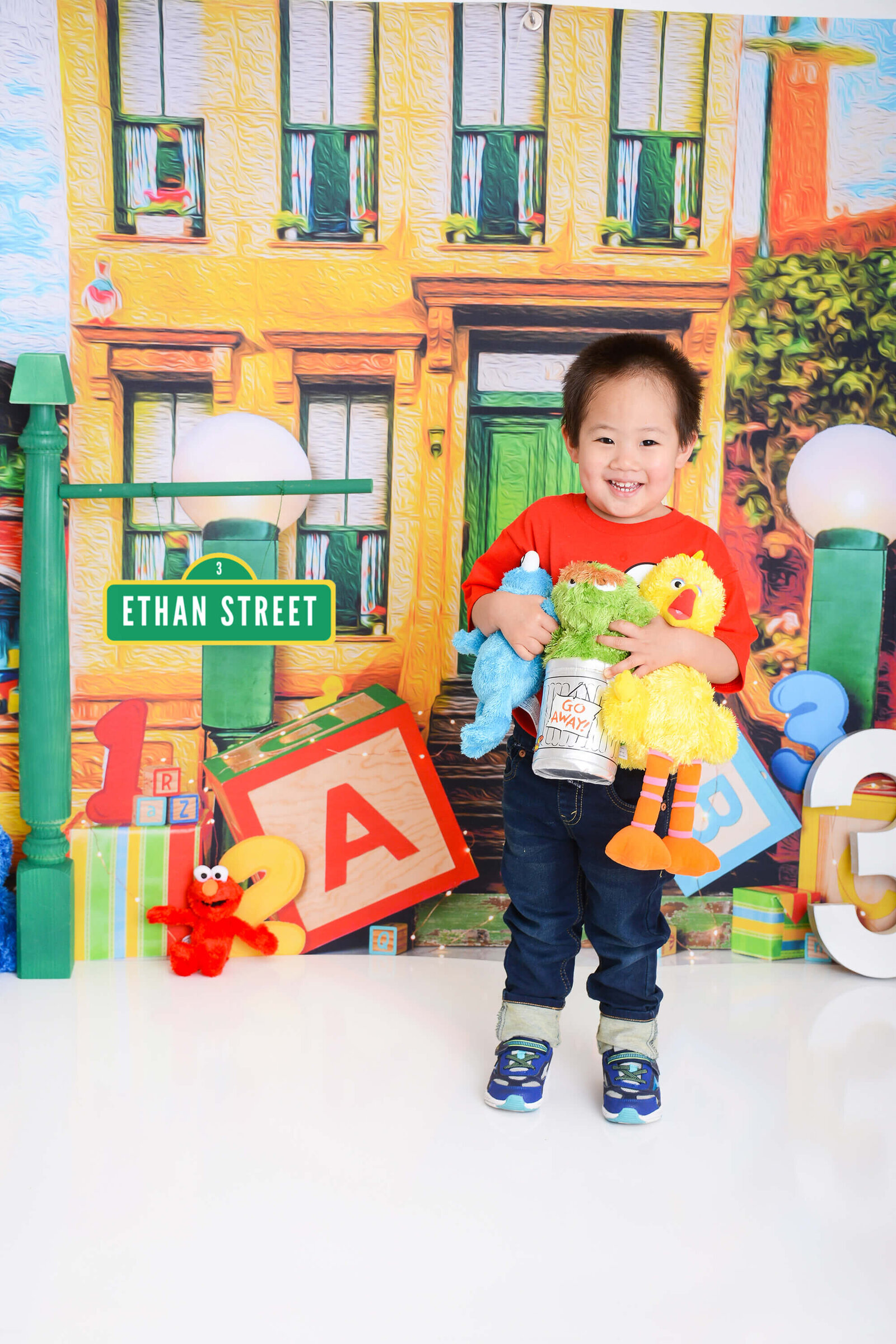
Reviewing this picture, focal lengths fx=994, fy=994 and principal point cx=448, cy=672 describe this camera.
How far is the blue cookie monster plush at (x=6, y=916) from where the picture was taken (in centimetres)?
170

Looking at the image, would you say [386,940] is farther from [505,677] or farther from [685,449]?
[685,449]

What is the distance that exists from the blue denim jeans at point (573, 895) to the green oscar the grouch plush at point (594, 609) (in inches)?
7.3

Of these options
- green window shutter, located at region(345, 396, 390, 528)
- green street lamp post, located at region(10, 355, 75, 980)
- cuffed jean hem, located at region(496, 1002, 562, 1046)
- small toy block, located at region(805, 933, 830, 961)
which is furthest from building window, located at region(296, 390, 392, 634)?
small toy block, located at region(805, 933, 830, 961)

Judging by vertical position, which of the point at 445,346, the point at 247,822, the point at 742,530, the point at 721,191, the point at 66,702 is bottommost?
the point at 247,822

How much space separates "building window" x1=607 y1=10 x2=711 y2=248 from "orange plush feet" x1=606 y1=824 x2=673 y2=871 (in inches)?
45.2

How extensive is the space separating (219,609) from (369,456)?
1.31 feet

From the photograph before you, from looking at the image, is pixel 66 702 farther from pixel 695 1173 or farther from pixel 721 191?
pixel 721 191

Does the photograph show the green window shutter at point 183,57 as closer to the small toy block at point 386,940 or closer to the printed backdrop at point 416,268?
the printed backdrop at point 416,268

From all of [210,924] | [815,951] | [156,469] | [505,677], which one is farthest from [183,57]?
[815,951]

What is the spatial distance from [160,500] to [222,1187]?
44.4 inches

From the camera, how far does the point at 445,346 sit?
69.9 inches

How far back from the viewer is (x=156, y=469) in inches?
69.4

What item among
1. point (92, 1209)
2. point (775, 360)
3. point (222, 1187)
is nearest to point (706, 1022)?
point (222, 1187)

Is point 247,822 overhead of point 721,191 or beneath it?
beneath
